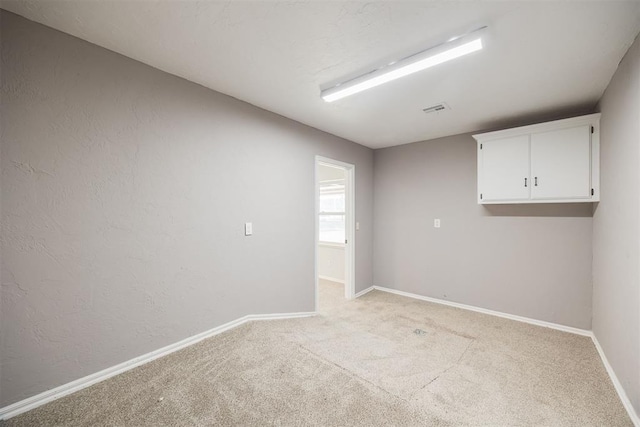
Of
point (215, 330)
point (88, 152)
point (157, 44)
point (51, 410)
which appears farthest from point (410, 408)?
point (157, 44)

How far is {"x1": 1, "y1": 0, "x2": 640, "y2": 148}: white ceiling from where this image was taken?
58.3 inches

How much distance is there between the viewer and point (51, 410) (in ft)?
5.19

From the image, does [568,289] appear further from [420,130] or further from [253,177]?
[253,177]

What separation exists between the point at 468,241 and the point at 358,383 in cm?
264

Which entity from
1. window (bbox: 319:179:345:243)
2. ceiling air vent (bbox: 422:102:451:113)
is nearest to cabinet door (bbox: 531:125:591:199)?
ceiling air vent (bbox: 422:102:451:113)

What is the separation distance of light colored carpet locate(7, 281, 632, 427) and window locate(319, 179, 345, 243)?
263 cm

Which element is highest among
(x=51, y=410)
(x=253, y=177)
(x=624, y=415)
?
(x=253, y=177)

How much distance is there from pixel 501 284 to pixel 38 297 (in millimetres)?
4498

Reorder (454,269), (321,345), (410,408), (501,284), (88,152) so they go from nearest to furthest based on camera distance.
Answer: (410,408) → (88,152) → (321,345) → (501,284) → (454,269)

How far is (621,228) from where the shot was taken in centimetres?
193

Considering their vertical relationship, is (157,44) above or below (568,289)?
above

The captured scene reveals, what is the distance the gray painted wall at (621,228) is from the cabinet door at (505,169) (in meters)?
0.60

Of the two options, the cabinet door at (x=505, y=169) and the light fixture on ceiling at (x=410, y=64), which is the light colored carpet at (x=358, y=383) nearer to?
the cabinet door at (x=505, y=169)

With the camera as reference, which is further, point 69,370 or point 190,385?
point 190,385
